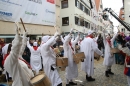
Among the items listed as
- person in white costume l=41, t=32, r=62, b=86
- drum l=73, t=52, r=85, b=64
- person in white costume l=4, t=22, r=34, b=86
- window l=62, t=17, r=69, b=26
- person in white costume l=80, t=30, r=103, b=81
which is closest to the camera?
person in white costume l=4, t=22, r=34, b=86

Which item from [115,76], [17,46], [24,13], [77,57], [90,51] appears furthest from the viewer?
[24,13]

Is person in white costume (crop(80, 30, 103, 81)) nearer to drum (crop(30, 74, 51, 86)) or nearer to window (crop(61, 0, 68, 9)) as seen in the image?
drum (crop(30, 74, 51, 86))

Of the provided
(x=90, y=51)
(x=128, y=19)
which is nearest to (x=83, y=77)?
(x=90, y=51)

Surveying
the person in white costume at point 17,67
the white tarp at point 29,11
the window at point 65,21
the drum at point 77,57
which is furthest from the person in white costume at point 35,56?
the window at point 65,21

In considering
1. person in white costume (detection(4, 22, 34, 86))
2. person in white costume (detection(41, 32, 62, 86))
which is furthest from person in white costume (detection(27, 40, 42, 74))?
person in white costume (detection(4, 22, 34, 86))

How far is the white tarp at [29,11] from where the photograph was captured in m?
11.3

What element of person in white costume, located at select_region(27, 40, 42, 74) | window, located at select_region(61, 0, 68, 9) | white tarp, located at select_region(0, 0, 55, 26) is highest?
window, located at select_region(61, 0, 68, 9)

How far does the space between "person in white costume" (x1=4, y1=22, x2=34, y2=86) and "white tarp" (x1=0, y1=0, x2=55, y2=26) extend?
913cm

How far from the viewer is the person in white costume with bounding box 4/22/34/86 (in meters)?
2.59

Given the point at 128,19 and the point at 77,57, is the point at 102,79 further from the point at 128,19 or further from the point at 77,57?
the point at 128,19

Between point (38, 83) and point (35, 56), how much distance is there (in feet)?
17.4

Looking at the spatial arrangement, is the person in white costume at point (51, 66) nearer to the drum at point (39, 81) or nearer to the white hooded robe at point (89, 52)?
the drum at point (39, 81)

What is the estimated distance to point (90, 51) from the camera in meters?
6.80

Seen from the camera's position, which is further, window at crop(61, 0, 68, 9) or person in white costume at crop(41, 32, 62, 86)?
window at crop(61, 0, 68, 9)
